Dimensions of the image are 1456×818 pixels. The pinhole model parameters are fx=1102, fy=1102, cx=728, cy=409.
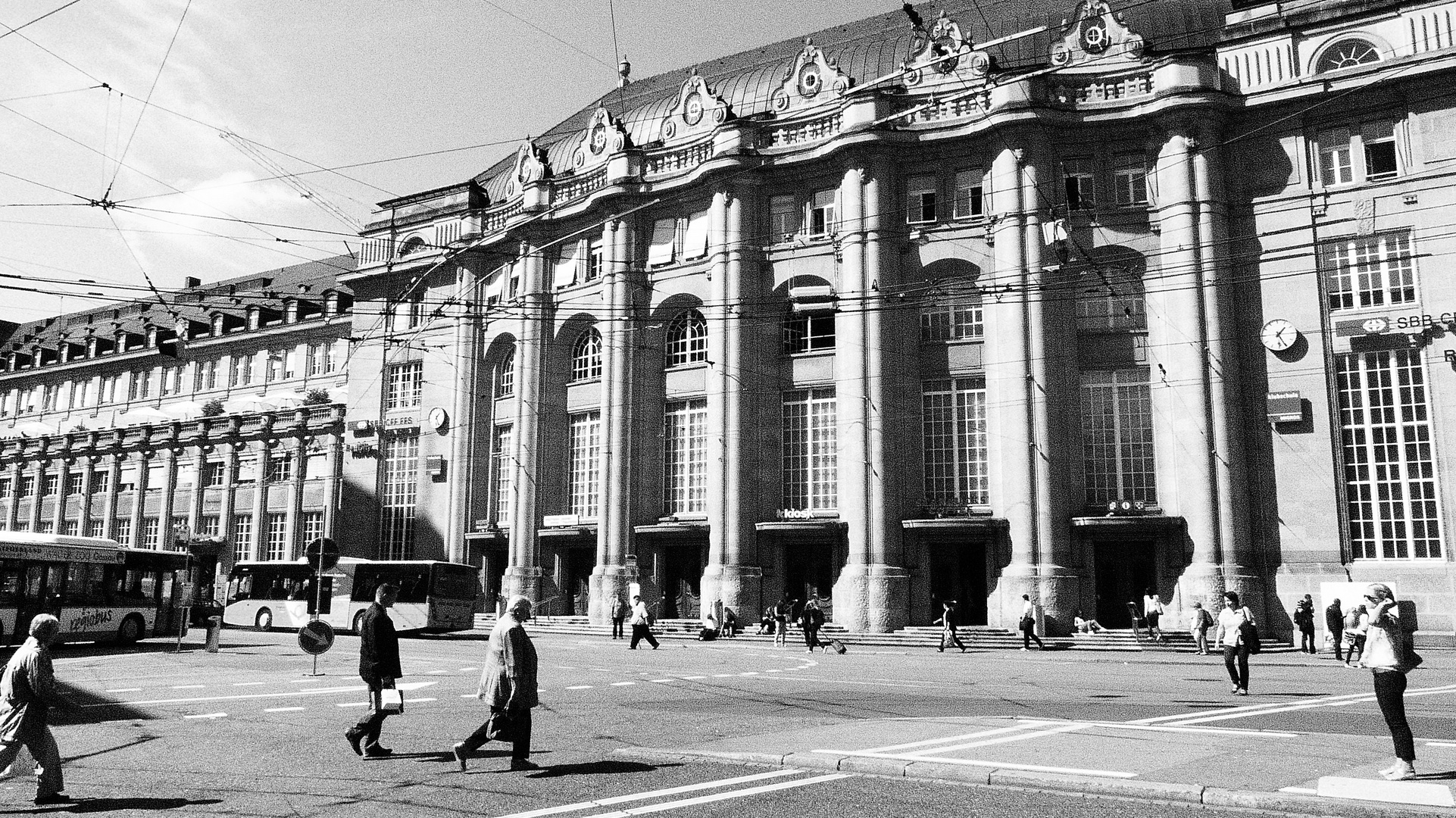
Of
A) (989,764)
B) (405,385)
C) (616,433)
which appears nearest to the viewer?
(989,764)

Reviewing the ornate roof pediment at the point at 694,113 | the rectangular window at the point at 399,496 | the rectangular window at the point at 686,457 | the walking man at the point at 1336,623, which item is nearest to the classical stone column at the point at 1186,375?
the walking man at the point at 1336,623

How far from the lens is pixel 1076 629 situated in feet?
114

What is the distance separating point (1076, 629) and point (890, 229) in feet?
48.9

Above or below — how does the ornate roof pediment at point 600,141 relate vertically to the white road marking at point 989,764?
above

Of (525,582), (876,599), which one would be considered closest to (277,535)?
(525,582)

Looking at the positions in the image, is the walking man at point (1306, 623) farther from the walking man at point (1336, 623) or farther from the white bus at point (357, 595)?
the white bus at point (357, 595)

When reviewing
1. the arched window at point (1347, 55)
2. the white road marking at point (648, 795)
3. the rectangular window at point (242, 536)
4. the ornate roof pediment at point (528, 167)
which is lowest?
the white road marking at point (648, 795)

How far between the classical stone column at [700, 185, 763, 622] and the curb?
93.9 feet

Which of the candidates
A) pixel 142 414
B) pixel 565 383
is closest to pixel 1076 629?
pixel 565 383

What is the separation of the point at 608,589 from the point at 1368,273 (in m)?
28.3

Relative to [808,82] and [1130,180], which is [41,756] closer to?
[1130,180]

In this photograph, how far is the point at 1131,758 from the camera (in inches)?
391

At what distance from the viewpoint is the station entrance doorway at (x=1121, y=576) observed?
36062 mm

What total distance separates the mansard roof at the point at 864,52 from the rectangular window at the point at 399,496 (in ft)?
43.5
